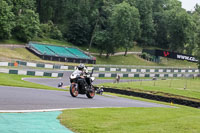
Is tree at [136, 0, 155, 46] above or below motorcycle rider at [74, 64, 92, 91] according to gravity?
above

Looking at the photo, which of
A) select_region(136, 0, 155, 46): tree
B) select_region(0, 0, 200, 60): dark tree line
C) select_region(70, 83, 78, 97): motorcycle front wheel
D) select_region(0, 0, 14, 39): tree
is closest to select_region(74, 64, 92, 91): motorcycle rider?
select_region(70, 83, 78, 97): motorcycle front wheel

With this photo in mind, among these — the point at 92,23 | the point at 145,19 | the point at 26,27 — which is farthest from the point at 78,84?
the point at 145,19

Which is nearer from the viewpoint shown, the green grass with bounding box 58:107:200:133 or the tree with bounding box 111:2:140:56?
the green grass with bounding box 58:107:200:133

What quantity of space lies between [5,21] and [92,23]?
30.8 m

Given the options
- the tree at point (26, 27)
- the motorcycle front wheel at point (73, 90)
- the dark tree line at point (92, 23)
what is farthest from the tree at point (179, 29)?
the motorcycle front wheel at point (73, 90)

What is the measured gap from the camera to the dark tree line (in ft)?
249

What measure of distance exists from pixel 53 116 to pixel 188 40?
98.2 meters

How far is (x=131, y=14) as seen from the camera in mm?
91000

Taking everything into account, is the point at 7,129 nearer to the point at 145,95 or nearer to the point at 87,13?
the point at 145,95

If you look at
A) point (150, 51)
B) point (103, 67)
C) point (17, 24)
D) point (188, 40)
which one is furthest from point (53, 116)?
point (188, 40)

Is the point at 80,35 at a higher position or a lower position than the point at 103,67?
higher

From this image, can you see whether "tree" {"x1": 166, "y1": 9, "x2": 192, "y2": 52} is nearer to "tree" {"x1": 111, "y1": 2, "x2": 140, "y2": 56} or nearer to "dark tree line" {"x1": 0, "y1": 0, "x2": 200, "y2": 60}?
"dark tree line" {"x1": 0, "y1": 0, "x2": 200, "y2": 60}

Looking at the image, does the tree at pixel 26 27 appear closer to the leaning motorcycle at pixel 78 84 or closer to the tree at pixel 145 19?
the tree at pixel 145 19

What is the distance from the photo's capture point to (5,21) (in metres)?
69.0
